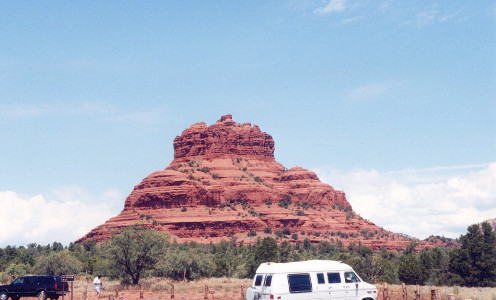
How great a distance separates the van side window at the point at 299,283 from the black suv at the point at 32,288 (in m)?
17.5

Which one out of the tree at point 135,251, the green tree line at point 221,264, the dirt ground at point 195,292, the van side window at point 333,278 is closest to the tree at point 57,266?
the green tree line at point 221,264

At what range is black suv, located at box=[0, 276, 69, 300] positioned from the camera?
108 feet

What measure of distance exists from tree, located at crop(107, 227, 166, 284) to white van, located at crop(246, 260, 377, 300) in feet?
84.3

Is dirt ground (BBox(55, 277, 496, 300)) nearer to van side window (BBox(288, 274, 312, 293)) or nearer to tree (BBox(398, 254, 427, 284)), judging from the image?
van side window (BBox(288, 274, 312, 293))

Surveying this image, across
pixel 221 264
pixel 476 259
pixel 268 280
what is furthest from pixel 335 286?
pixel 221 264

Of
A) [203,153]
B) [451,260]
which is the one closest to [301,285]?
[451,260]

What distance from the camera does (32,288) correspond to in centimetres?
3312

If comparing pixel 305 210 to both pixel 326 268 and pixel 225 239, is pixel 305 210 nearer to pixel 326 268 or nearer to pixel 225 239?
pixel 225 239

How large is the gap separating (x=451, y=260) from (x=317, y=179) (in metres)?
94.5

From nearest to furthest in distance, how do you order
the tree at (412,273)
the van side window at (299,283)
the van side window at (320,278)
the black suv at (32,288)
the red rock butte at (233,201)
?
the van side window at (299,283)
the van side window at (320,278)
the black suv at (32,288)
the tree at (412,273)
the red rock butte at (233,201)

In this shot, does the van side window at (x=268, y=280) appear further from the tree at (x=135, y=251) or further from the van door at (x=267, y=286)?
the tree at (x=135, y=251)

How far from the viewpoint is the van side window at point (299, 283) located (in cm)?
2111

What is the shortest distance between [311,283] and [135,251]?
27.3 metres

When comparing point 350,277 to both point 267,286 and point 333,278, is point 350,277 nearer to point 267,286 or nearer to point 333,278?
point 333,278
